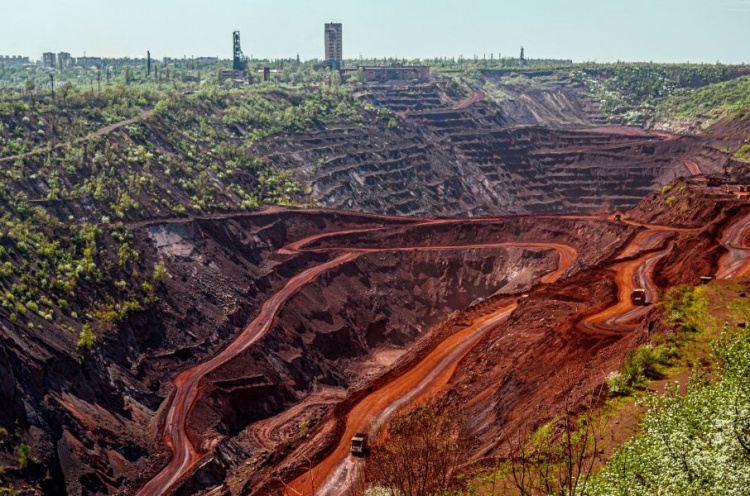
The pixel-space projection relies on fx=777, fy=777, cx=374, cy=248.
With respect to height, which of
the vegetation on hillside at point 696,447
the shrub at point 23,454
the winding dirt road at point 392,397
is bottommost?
the shrub at point 23,454

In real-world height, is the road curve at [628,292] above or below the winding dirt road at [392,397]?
above

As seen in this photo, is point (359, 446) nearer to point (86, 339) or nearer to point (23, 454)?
point (23, 454)

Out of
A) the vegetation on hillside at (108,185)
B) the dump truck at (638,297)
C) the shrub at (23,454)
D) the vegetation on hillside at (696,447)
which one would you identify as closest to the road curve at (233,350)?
the shrub at (23,454)

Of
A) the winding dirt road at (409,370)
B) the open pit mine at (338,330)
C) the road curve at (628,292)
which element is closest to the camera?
the winding dirt road at (409,370)

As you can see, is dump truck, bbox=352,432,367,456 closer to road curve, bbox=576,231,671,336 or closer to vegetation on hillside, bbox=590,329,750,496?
road curve, bbox=576,231,671,336

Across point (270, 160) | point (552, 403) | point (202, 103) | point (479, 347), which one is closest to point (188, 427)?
point (479, 347)

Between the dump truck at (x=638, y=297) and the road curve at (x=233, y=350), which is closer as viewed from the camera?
the road curve at (x=233, y=350)

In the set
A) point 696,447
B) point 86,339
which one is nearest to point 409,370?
point 86,339

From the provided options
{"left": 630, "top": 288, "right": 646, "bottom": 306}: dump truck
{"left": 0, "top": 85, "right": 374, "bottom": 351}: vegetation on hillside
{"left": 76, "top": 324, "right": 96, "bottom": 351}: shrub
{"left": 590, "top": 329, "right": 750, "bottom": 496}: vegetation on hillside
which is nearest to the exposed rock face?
{"left": 0, "top": 85, "right": 374, "bottom": 351}: vegetation on hillside

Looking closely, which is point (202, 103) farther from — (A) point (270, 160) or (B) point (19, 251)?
(B) point (19, 251)

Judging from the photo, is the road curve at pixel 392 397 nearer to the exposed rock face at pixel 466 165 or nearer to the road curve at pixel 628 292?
the road curve at pixel 628 292
